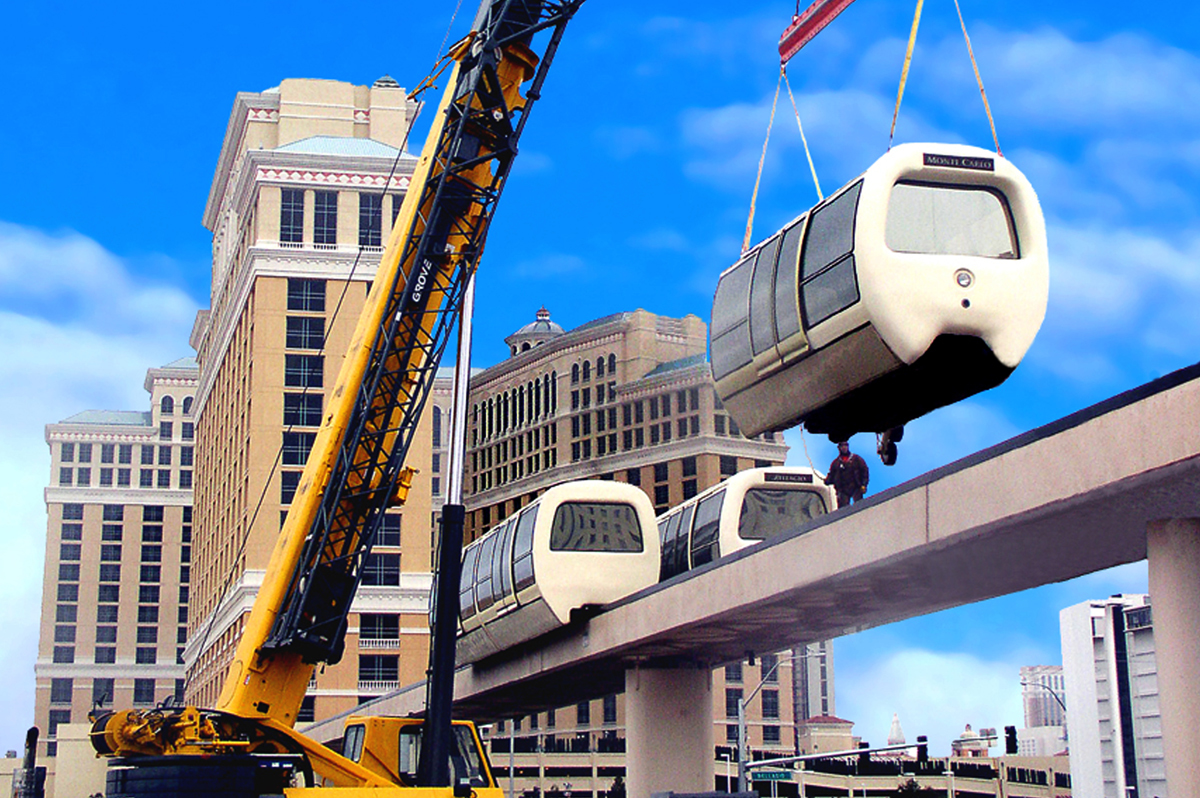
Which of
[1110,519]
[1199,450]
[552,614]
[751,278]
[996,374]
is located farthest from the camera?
[552,614]

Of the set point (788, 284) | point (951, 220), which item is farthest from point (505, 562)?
point (951, 220)

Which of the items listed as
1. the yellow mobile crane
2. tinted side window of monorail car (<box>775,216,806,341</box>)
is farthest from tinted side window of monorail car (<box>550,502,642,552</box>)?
tinted side window of monorail car (<box>775,216,806,341</box>)

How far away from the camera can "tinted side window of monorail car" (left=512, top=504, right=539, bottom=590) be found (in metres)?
30.3

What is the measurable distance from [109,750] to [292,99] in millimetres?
87982

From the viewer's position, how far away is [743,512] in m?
29.8

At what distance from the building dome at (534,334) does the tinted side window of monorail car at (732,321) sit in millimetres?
131198

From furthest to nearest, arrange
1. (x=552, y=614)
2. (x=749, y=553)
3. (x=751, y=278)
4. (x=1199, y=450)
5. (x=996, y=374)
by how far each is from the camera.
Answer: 1. (x=552, y=614)
2. (x=749, y=553)
3. (x=751, y=278)
4. (x=996, y=374)
5. (x=1199, y=450)

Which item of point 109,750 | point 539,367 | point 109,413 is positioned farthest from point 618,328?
point 109,750

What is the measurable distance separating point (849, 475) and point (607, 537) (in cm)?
844

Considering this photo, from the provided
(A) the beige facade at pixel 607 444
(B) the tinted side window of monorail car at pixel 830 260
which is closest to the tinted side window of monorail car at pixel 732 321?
(B) the tinted side window of monorail car at pixel 830 260

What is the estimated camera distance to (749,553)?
23.5 metres

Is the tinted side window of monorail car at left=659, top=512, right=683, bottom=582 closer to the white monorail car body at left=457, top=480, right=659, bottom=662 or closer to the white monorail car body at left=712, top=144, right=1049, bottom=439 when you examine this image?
the white monorail car body at left=457, top=480, right=659, bottom=662

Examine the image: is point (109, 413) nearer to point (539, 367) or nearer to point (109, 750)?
point (539, 367)

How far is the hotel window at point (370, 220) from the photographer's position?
9525cm
